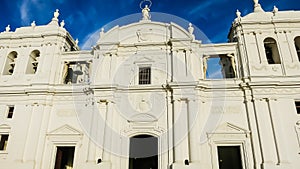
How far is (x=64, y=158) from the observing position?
17891 mm

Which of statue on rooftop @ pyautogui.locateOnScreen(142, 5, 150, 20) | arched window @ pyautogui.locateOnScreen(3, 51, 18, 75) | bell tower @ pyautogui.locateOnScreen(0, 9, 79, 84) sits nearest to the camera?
bell tower @ pyautogui.locateOnScreen(0, 9, 79, 84)

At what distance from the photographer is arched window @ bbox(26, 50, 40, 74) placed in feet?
62.0

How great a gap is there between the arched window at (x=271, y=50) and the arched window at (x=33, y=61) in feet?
53.4

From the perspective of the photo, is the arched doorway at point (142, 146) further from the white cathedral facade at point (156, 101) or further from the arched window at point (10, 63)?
the arched window at point (10, 63)

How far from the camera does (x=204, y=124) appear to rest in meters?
15.5

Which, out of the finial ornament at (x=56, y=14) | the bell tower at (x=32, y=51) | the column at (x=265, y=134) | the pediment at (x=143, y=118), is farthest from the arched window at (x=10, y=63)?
the column at (x=265, y=134)

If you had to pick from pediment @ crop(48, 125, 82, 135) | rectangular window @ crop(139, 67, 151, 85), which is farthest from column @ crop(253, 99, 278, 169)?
pediment @ crop(48, 125, 82, 135)

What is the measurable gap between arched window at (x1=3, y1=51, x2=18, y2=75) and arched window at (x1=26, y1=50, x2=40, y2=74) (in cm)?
136

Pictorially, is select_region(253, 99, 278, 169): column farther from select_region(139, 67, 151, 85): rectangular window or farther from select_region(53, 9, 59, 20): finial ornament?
select_region(53, 9, 59, 20): finial ornament

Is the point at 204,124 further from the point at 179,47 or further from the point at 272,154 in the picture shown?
the point at 179,47

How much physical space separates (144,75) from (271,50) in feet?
29.6

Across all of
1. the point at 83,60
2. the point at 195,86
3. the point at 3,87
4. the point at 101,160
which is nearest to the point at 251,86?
the point at 195,86

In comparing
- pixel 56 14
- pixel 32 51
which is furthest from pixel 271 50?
pixel 32 51

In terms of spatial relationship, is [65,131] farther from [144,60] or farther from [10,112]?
[144,60]
